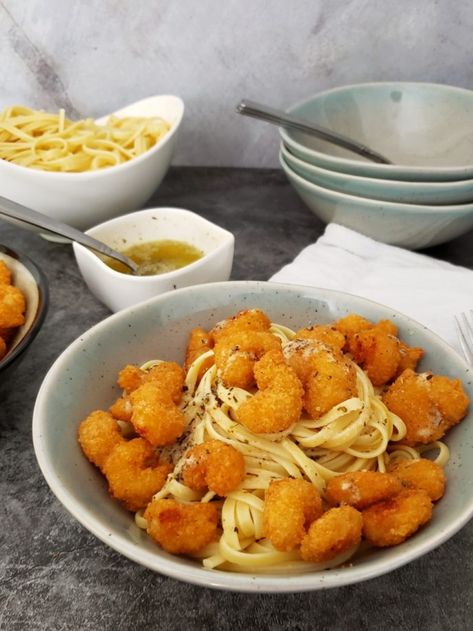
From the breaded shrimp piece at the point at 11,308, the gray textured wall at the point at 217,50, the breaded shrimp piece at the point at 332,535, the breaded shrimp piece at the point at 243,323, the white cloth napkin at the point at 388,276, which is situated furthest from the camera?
the gray textured wall at the point at 217,50

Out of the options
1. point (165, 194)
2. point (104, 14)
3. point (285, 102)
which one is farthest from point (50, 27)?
point (285, 102)

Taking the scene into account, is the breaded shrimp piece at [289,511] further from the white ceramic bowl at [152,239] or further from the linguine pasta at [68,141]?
the linguine pasta at [68,141]

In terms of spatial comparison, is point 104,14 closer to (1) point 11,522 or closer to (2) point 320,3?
(2) point 320,3

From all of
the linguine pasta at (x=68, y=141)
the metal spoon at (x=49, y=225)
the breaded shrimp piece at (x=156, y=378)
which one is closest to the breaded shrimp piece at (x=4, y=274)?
the metal spoon at (x=49, y=225)

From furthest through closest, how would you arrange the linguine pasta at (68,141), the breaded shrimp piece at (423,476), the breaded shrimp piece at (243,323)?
the linguine pasta at (68,141)
the breaded shrimp piece at (243,323)
the breaded shrimp piece at (423,476)

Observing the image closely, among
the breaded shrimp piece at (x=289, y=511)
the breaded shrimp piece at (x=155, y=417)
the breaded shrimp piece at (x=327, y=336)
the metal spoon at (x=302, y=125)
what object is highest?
the metal spoon at (x=302, y=125)

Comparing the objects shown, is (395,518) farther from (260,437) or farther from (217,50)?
(217,50)

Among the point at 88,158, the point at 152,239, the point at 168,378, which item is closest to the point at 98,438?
the point at 168,378
